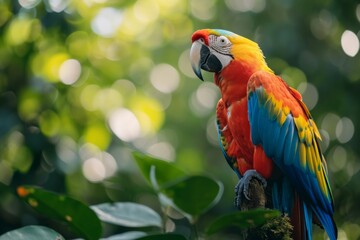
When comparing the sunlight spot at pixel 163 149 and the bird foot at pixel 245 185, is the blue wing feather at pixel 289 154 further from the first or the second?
the sunlight spot at pixel 163 149

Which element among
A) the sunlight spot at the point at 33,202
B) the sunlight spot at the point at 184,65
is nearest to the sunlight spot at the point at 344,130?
the sunlight spot at the point at 184,65

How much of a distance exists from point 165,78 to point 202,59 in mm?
3725

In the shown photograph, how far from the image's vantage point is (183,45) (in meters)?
5.09

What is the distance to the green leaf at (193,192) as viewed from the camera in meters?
1.21

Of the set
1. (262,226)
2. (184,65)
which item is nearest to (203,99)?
(184,65)

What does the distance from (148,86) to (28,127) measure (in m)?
2.60

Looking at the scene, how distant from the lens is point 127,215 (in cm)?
143

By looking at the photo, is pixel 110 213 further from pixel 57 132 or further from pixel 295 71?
pixel 295 71

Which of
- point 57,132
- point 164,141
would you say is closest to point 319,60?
point 57,132

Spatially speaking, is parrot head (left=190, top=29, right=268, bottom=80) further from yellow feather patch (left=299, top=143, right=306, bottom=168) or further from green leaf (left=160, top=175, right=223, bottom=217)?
green leaf (left=160, top=175, right=223, bottom=217)

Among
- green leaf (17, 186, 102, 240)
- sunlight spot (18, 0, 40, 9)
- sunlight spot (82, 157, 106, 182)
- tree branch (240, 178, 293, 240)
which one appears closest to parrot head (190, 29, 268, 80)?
tree branch (240, 178, 293, 240)

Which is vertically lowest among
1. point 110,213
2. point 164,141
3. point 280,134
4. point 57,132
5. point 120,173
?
point 164,141

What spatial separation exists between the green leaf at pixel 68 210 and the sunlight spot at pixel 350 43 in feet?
7.29

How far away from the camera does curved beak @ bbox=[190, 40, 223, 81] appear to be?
5.93ft
